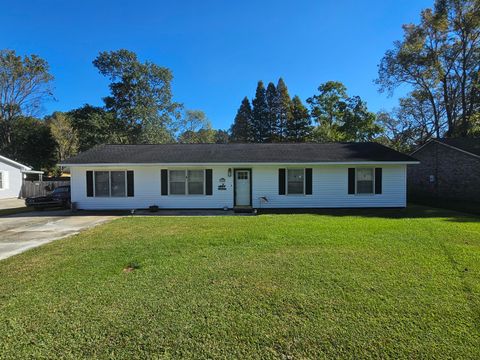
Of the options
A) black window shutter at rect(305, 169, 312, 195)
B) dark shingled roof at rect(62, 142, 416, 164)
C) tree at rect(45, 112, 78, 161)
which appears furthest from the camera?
tree at rect(45, 112, 78, 161)

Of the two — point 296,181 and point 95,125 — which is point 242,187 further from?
point 95,125

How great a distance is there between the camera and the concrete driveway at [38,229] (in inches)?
269

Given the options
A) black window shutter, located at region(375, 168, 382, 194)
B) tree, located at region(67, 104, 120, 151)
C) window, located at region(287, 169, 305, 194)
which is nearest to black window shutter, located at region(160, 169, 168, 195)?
window, located at region(287, 169, 305, 194)

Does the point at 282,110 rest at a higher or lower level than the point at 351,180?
higher

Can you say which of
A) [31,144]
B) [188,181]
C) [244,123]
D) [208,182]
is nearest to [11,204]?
[188,181]

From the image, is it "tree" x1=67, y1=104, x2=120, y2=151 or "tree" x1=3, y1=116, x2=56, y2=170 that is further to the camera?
"tree" x1=3, y1=116, x2=56, y2=170

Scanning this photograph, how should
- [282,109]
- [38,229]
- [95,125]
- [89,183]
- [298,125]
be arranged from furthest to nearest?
[282,109] < [298,125] < [95,125] < [89,183] < [38,229]

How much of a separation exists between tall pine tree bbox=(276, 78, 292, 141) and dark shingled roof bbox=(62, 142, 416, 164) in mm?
27767

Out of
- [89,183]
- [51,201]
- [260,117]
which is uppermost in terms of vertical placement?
[260,117]

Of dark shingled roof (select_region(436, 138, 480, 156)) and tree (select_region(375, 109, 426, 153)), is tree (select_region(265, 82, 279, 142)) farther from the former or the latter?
dark shingled roof (select_region(436, 138, 480, 156))

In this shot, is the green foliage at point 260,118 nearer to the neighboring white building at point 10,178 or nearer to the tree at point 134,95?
the tree at point 134,95

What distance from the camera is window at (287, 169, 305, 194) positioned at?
523 inches

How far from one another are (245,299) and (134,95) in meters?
33.4

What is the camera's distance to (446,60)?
947 inches
